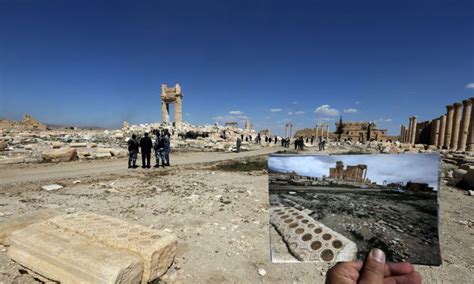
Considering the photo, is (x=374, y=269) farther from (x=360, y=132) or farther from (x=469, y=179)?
(x=360, y=132)

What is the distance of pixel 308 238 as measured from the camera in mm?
1770

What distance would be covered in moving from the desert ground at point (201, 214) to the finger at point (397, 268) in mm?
2417

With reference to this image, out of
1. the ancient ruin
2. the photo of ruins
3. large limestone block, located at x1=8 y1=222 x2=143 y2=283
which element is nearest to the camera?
the photo of ruins

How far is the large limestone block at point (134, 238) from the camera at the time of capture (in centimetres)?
348

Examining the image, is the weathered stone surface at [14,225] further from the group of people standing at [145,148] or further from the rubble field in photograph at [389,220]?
the group of people standing at [145,148]

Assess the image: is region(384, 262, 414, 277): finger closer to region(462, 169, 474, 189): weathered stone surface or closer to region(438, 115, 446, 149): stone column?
region(462, 169, 474, 189): weathered stone surface

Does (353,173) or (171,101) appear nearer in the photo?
(353,173)

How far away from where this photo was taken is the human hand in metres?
1.46

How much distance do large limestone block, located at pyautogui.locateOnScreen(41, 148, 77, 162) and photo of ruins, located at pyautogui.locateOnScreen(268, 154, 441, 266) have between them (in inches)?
639

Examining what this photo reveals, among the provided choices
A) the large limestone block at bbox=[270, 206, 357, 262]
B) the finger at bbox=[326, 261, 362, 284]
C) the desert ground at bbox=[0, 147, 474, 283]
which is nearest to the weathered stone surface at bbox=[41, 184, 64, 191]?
the desert ground at bbox=[0, 147, 474, 283]

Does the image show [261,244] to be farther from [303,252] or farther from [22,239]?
[22,239]

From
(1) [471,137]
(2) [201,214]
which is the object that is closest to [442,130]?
(1) [471,137]

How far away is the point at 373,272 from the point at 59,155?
16894 mm

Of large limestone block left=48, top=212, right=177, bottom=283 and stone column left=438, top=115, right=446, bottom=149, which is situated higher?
stone column left=438, top=115, right=446, bottom=149
